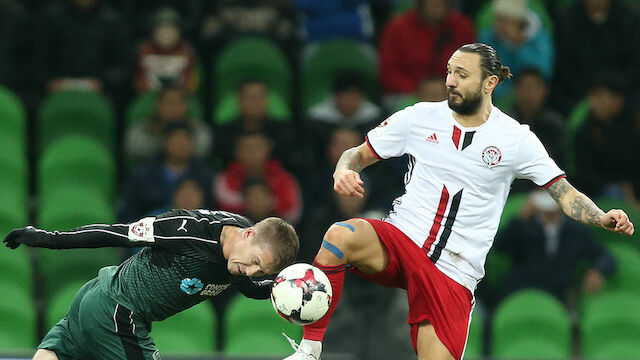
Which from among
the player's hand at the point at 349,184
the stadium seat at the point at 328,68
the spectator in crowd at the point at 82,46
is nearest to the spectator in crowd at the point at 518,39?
the stadium seat at the point at 328,68

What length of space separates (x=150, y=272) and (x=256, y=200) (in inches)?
111

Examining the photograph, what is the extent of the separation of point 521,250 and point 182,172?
2.73m

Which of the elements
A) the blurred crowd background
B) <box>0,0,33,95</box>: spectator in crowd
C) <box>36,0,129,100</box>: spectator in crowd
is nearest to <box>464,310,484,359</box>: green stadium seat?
the blurred crowd background

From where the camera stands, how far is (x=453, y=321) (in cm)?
578

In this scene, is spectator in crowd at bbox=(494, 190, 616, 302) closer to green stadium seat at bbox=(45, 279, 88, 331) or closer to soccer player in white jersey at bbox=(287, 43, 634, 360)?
soccer player in white jersey at bbox=(287, 43, 634, 360)

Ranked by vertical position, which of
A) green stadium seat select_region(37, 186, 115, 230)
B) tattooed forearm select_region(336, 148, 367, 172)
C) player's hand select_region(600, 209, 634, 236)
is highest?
tattooed forearm select_region(336, 148, 367, 172)

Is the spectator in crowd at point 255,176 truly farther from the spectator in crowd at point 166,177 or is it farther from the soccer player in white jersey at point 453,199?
the soccer player in white jersey at point 453,199

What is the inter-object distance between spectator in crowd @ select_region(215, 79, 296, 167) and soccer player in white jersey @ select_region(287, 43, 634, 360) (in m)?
3.50

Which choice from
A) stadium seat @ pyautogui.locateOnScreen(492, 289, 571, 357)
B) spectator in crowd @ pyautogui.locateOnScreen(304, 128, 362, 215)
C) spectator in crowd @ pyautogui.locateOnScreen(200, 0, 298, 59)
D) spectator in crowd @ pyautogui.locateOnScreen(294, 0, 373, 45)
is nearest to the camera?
stadium seat @ pyautogui.locateOnScreen(492, 289, 571, 357)

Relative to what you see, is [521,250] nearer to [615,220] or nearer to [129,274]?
[615,220]

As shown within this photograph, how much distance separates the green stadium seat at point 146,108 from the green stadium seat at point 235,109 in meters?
0.18

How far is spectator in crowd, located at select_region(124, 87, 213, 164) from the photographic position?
30.0 ft

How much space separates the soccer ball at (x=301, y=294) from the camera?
5348 mm

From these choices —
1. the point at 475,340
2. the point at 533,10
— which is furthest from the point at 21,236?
the point at 533,10
